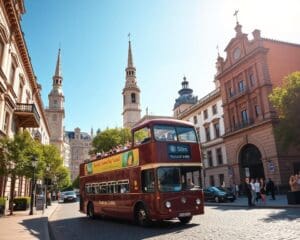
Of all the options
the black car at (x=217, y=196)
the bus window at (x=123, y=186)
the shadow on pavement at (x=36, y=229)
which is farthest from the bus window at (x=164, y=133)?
the black car at (x=217, y=196)

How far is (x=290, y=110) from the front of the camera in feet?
72.0

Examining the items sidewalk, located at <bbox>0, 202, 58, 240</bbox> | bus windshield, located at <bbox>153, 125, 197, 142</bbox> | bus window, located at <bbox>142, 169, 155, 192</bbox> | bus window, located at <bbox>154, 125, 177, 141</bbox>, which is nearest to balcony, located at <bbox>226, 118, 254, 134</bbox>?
bus windshield, located at <bbox>153, 125, 197, 142</bbox>

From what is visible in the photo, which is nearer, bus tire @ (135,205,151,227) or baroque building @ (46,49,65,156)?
bus tire @ (135,205,151,227)

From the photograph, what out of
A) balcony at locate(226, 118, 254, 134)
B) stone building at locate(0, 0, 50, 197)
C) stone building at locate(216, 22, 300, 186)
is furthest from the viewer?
balcony at locate(226, 118, 254, 134)

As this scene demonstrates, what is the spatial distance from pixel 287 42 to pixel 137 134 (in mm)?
30915

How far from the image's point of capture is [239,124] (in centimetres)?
3684

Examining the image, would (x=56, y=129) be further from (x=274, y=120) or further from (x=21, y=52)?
(x=274, y=120)

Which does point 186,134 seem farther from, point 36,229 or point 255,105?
point 255,105

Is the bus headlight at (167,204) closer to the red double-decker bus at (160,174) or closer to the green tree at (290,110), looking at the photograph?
the red double-decker bus at (160,174)

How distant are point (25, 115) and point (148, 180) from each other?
57.4 ft

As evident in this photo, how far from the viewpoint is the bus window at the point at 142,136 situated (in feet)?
42.1

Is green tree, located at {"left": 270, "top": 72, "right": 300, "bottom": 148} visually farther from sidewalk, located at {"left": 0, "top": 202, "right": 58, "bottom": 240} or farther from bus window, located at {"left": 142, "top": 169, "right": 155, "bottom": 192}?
sidewalk, located at {"left": 0, "top": 202, "right": 58, "bottom": 240}

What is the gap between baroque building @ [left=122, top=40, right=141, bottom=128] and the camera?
85.2m

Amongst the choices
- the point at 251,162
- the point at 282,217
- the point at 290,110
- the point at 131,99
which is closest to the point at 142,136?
the point at 282,217
